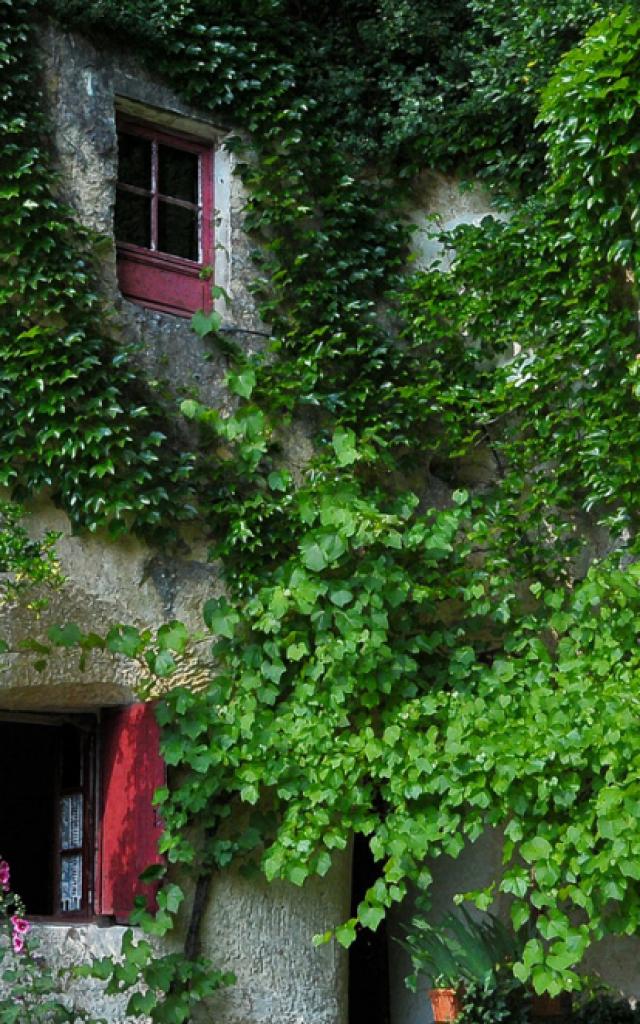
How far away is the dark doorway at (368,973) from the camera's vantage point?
8.06 metres

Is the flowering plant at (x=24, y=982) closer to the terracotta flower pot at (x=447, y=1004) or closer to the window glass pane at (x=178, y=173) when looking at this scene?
the terracotta flower pot at (x=447, y=1004)

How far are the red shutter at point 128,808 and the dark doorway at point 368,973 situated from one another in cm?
236

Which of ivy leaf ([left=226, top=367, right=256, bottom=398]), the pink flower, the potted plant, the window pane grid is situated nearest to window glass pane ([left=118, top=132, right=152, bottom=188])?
the window pane grid

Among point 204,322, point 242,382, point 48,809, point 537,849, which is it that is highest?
point 204,322

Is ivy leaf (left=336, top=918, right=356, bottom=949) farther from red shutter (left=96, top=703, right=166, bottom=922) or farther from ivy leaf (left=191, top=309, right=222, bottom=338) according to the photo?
ivy leaf (left=191, top=309, right=222, bottom=338)

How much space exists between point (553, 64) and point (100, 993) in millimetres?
4894

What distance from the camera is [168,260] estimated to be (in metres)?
6.75

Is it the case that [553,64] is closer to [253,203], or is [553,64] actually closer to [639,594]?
[253,203]

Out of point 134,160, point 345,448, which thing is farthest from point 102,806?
point 134,160

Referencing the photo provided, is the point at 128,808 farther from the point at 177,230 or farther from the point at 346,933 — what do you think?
the point at 177,230

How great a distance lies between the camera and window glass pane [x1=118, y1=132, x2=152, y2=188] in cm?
687

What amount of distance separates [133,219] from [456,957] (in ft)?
12.4

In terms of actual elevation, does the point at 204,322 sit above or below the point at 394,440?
above

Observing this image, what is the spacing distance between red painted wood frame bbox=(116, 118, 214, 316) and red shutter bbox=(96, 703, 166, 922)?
1.95m
